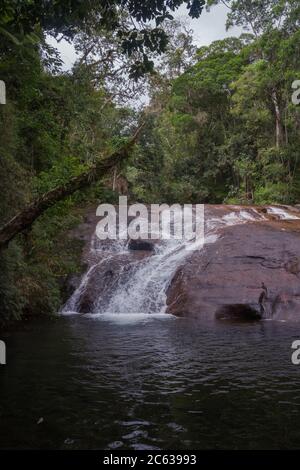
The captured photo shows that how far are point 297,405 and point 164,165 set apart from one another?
22.5 meters

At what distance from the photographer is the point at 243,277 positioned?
11523 millimetres

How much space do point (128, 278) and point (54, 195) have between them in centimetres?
827

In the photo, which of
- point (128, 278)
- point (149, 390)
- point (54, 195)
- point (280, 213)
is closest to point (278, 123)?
point (280, 213)

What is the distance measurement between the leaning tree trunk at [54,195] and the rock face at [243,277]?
6437mm

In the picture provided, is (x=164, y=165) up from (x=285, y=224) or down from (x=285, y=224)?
up

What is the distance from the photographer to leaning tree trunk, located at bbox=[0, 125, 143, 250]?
4.70 m

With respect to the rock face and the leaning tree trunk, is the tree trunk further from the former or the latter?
the leaning tree trunk

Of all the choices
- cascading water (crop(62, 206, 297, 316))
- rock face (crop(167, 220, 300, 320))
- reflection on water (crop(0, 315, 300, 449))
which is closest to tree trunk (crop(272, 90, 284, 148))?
rock face (crop(167, 220, 300, 320))

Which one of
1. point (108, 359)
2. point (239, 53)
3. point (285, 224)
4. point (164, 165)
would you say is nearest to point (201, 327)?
point (108, 359)

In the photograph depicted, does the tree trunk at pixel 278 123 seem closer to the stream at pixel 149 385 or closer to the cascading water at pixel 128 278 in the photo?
the cascading water at pixel 128 278

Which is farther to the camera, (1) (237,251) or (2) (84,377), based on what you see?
(1) (237,251)

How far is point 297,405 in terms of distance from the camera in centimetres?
485

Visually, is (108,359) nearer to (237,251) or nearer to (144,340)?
(144,340)

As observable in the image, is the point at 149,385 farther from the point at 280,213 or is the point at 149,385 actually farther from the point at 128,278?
the point at 280,213
